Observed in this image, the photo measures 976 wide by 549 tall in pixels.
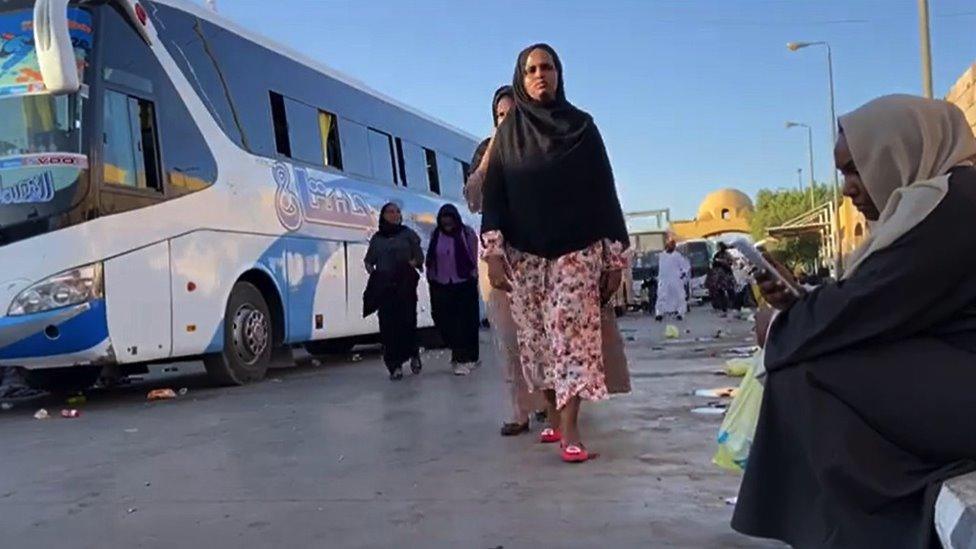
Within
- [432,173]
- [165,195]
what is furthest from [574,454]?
[432,173]

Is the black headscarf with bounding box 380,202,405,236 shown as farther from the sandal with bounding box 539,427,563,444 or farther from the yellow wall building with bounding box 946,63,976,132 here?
the yellow wall building with bounding box 946,63,976,132

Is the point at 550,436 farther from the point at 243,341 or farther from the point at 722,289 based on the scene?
the point at 722,289

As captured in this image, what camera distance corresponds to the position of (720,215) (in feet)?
288

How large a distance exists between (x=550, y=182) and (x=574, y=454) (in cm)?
133

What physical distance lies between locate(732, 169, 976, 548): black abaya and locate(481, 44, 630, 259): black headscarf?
2.52 meters

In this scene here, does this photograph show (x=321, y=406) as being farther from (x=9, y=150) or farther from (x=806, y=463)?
(x=806, y=463)

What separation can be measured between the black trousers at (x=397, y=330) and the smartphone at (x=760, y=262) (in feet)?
24.2

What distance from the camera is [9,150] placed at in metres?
7.61

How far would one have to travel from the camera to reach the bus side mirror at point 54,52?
22.0 ft

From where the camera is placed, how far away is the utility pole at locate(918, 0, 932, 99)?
746 inches

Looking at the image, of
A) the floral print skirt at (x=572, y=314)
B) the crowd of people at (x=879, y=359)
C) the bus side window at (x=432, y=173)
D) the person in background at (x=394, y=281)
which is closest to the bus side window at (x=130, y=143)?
the person in background at (x=394, y=281)

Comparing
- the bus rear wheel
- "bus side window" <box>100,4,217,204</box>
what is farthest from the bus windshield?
the bus rear wheel

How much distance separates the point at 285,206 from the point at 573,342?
6.31 meters

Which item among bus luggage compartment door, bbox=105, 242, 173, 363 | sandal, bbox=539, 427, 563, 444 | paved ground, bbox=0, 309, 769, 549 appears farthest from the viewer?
bus luggage compartment door, bbox=105, 242, 173, 363
